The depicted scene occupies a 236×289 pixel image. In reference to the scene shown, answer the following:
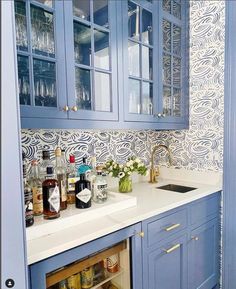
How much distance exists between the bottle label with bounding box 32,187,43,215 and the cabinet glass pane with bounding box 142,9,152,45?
44.4 inches

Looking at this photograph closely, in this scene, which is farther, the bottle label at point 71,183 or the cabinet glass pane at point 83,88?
the bottle label at point 71,183

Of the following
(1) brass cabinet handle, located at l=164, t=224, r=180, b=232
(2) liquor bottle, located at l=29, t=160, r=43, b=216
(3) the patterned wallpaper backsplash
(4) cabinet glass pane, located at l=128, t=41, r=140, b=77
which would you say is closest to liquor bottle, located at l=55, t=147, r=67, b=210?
(2) liquor bottle, located at l=29, t=160, r=43, b=216

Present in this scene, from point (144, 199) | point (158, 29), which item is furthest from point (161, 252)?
point (158, 29)

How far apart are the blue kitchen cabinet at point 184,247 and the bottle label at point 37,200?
0.51 meters

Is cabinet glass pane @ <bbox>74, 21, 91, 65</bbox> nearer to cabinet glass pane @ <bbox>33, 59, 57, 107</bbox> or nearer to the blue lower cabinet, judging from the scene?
cabinet glass pane @ <bbox>33, 59, 57, 107</bbox>

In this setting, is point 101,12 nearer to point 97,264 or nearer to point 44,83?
point 44,83

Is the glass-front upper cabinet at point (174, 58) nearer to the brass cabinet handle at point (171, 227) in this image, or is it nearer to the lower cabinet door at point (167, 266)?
the brass cabinet handle at point (171, 227)

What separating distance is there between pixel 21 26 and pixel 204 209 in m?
1.53

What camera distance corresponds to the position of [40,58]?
996 mm

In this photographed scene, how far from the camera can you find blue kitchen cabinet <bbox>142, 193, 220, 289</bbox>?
1.20 m

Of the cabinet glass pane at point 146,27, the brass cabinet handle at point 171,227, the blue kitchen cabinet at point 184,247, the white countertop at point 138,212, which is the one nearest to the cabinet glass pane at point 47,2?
the cabinet glass pane at point 146,27

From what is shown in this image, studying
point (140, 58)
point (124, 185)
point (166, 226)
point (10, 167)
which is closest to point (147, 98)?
point (140, 58)

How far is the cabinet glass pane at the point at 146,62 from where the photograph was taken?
4.87ft
